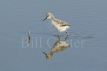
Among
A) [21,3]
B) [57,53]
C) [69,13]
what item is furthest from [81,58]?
[21,3]

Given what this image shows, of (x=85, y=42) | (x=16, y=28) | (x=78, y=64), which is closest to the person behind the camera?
(x=78, y=64)

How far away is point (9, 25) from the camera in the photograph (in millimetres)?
14453

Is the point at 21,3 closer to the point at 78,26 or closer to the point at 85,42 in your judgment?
the point at 78,26

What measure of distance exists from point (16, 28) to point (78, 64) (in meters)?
4.23

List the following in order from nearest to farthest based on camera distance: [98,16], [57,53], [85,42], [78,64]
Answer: [78,64], [57,53], [85,42], [98,16]

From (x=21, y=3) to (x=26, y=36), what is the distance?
391 cm

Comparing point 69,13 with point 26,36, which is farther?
point 69,13

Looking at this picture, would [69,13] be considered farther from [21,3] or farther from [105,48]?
[105,48]

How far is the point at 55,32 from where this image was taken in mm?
14016

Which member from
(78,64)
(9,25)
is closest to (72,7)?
(9,25)

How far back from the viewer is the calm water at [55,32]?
10.8 meters

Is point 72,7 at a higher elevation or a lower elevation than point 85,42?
higher

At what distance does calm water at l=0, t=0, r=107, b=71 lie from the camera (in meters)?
10.8

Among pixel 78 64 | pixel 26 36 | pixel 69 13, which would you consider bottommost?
pixel 78 64
